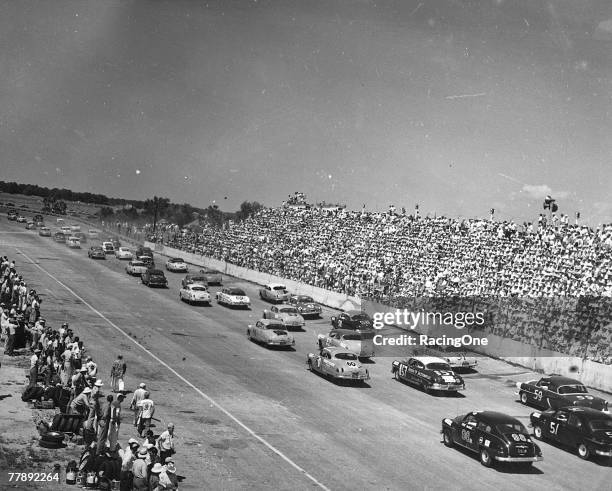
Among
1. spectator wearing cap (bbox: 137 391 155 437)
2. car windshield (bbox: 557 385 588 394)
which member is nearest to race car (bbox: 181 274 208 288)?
car windshield (bbox: 557 385 588 394)

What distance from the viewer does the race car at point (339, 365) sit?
28734 mm

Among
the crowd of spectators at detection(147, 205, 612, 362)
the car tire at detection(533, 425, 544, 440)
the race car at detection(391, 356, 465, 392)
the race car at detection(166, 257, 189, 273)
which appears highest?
the crowd of spectators at detection(147, 205, 612, 362)

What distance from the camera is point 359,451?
64.4 feet

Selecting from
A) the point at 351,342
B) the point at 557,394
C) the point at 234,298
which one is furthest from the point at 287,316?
the point at 557,394

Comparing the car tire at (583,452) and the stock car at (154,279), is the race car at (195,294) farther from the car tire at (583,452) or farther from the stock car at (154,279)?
the car tire at (583,452)

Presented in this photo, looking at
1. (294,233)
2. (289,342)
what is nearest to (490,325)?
(289,342)

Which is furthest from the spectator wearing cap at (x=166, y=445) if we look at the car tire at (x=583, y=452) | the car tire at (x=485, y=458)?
the car tire at (x=583, y=452)

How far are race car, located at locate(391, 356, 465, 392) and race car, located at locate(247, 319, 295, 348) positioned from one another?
21.8ft

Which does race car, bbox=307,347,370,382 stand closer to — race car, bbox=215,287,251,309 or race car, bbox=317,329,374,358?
race car, bbox=317,329,374,358

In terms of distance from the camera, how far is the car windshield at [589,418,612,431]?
68.8 ft

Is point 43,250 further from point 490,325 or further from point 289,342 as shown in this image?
point 490,325

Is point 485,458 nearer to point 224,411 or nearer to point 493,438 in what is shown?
point 493,438

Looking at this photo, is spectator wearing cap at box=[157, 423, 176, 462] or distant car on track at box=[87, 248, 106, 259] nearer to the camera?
spectator wearing cap at box=[157, 423, 176, 462]

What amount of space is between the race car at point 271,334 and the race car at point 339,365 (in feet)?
14.4
